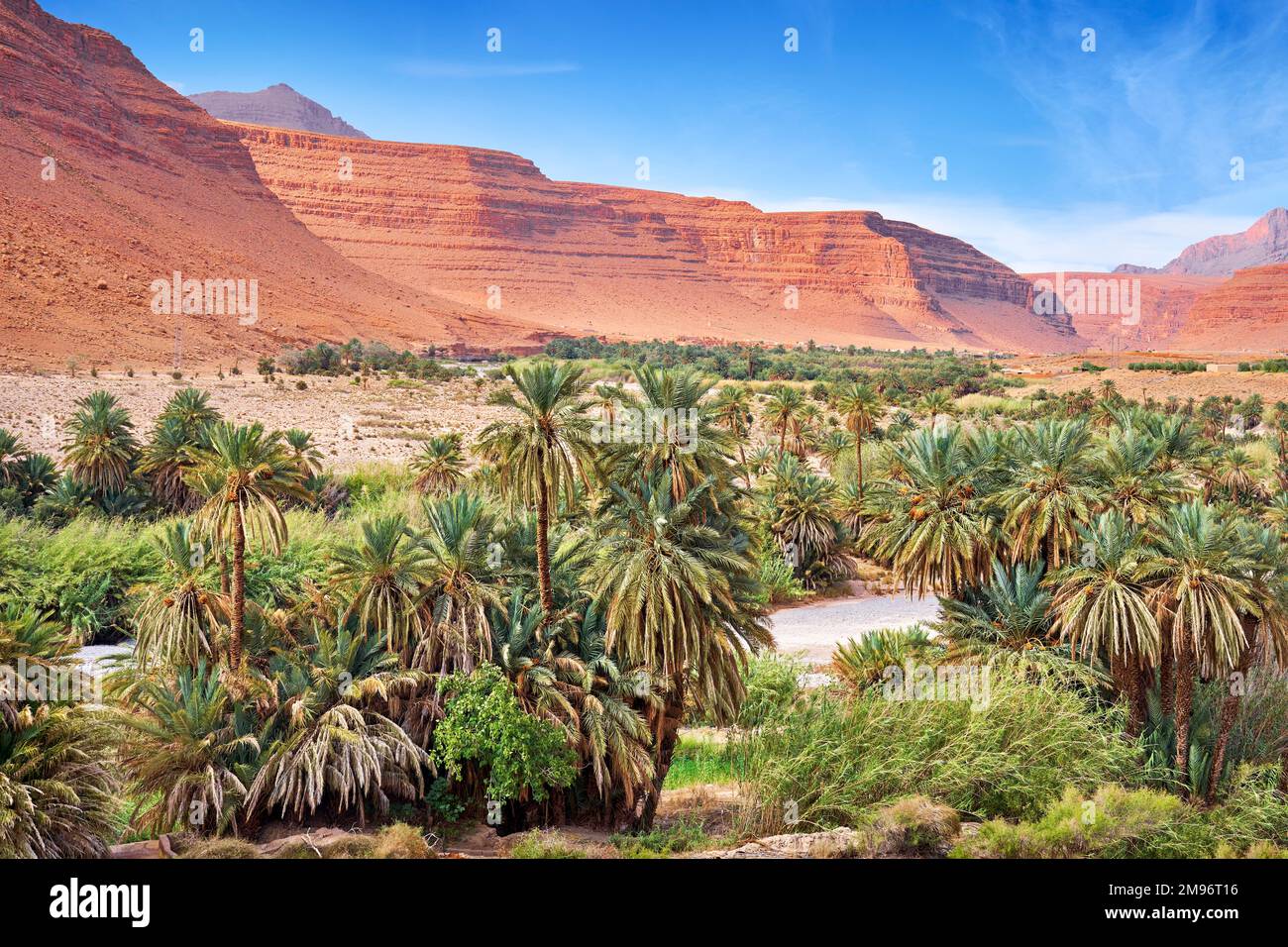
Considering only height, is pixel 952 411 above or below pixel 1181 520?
above

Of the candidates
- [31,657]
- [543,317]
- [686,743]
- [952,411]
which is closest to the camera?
[31,657]

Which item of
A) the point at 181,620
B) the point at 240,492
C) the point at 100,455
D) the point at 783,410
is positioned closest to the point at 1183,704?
the point at 240,492

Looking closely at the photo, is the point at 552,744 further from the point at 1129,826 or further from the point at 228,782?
the point at 1129,826

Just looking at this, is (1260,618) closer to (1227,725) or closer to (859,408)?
(1227,725)

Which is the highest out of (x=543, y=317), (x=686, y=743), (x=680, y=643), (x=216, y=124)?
(x=216, y=124)

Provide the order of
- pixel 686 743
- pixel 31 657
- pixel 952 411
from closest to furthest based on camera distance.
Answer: pixel 31 657 → pixel 686 743 → pixel 952 411
